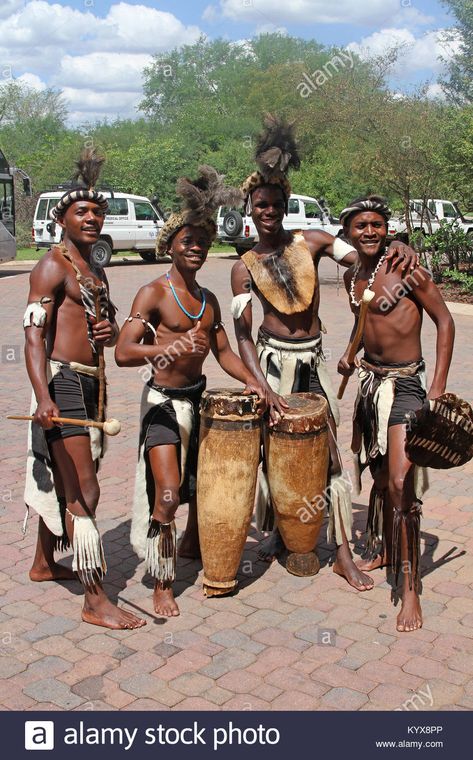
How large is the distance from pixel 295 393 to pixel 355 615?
1218 millimetres

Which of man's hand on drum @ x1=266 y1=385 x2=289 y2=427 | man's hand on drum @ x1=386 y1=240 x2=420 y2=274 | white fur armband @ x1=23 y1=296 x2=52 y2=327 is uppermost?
man's hand on drum @ x1=386 y1=240 x2=420 y2=274

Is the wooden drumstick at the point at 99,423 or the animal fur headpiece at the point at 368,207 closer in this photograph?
the wooden drumstick at the point at 99,423

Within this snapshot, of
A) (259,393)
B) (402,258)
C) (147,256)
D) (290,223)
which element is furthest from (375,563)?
(147,256)

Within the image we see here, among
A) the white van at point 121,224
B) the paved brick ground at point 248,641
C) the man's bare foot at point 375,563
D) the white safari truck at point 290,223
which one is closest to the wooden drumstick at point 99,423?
the paved brick ground at point 248,641

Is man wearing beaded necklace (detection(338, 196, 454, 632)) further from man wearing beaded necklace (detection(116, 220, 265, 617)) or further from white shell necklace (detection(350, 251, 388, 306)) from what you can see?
man wearing beaded necklace (detection(116, 220, 265, 617))

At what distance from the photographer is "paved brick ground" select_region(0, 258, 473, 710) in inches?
133

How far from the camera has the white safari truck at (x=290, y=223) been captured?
22.7 meters

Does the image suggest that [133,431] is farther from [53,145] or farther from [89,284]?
[53,145]

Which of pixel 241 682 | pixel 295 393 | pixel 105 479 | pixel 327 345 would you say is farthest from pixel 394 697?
pixel 327 345

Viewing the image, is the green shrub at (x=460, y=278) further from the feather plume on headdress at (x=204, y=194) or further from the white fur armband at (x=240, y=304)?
the feather plume on headdress at (x=204, y=194)

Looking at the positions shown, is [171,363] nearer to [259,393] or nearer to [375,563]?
[259,393]

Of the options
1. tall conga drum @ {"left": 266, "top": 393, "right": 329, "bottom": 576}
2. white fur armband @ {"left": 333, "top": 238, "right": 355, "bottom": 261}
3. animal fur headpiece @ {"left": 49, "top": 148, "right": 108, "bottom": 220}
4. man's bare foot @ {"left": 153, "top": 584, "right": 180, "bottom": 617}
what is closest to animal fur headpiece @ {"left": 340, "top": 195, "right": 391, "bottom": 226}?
white fur armband @ {"left": 333, "top": 238, "right": 355, "bottom": 261}

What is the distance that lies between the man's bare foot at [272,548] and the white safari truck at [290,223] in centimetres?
1808

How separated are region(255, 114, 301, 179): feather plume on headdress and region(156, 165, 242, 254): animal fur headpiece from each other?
0.27m
